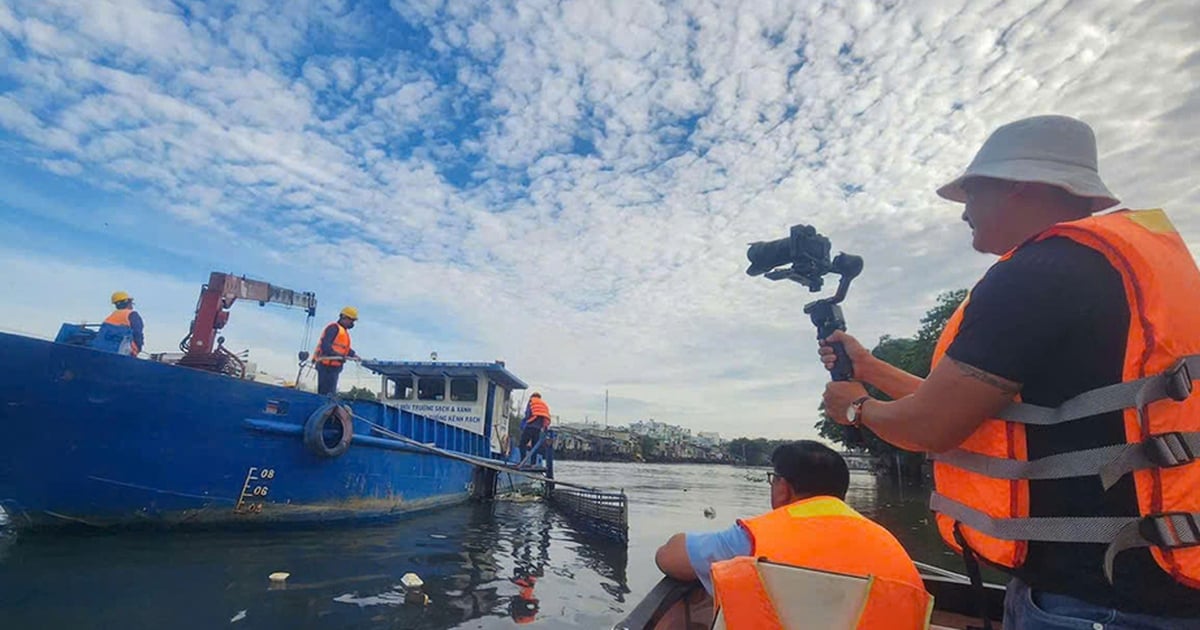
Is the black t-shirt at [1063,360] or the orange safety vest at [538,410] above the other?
the orange safety vest at [538,410]

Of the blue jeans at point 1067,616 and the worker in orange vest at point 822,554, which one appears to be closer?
the blue jeans at point 1067,616

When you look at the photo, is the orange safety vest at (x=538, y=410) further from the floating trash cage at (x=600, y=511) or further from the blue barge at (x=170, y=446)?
the blue barge at (x=170, y=446)

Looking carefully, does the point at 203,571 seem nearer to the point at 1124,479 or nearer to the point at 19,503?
the point at 19,503

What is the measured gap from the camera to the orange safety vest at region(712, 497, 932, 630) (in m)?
1.72

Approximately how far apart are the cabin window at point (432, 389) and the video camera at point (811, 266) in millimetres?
14736

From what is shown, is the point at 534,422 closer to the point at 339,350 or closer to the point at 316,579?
the point at 339,350

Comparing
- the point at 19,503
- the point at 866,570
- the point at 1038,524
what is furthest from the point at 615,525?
the point at 1038,524

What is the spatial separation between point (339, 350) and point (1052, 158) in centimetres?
1092

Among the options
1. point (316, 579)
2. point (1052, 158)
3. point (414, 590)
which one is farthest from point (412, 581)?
point (1052, 158)

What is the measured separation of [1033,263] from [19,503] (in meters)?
10.3

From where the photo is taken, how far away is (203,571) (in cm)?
639

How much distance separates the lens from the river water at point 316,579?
5.20 m

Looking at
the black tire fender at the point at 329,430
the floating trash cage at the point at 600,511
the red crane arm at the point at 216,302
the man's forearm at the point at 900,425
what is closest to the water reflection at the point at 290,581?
the floating trash cage at the point at 600,511

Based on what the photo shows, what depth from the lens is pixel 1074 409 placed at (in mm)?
1204
